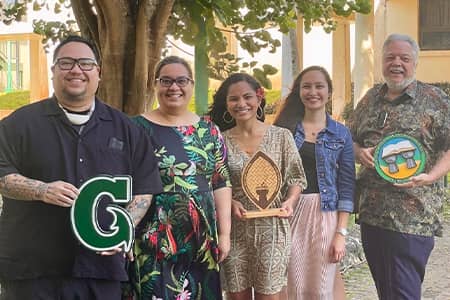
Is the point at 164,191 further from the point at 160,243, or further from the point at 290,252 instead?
the point at 290,252

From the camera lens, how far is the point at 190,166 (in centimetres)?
347

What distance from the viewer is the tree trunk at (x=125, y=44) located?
14.1 ft

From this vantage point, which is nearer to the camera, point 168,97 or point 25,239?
point 25,239

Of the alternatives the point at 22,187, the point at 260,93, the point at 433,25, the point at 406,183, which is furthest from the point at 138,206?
the point at 433,25

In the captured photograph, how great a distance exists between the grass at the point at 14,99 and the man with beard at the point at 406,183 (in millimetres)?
21250

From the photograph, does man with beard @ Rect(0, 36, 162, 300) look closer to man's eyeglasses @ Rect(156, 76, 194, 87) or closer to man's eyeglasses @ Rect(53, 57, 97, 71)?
man's eyeglasses @ Rect(53, 57, 97, 71)

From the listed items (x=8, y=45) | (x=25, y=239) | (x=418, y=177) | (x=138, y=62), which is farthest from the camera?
(x=8, y=45)

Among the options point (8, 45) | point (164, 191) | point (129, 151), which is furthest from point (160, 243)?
point (8, 45)

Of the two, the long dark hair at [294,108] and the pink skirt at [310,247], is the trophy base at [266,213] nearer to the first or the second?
the pink skirt at [310,247]

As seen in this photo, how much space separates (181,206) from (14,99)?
23.1m

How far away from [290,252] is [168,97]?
110cm

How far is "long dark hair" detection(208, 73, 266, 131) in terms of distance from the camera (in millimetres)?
3998

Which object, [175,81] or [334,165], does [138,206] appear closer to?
[175,81]

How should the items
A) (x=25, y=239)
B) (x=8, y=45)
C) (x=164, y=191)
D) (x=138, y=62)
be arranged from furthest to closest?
(x=8, y=45) → (x=138, y=62) → (x=164, y=191) → (x=25, y=239)
